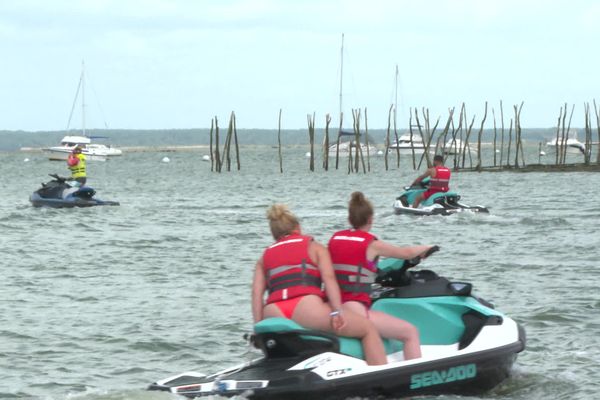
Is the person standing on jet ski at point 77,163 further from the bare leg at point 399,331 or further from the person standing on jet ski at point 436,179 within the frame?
the bare leg at point 399,331

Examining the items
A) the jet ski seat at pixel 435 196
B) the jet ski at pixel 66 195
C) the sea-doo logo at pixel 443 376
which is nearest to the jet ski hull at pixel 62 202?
the jet ski at pixel 66 195

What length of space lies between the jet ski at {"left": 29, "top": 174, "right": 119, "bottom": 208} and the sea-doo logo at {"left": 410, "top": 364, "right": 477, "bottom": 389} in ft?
82.4

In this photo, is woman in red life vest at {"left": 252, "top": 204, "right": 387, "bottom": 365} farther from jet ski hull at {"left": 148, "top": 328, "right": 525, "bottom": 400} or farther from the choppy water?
the choppy water

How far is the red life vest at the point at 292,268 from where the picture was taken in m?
9.71

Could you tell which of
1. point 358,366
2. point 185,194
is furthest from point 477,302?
point 185,194

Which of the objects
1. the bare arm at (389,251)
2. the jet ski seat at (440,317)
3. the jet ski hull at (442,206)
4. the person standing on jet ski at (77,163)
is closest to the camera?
the bare arm at (389,251)

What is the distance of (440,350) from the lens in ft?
34.4

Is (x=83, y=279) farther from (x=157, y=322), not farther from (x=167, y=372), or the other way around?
(x=167, y=372)

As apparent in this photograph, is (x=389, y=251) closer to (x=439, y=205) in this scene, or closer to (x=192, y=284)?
(x=192, y=284)

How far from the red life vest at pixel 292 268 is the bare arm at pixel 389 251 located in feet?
1.51

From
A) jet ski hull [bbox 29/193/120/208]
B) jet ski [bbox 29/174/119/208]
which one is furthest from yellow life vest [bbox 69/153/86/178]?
jet ski hull [bbox 29/193/120/208]

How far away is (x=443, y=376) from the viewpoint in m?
10.2

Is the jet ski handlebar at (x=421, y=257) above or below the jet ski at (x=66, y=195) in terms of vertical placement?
above

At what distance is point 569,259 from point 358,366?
1222 cm
